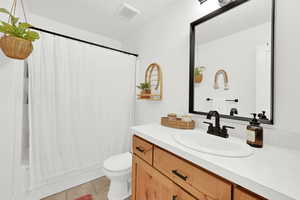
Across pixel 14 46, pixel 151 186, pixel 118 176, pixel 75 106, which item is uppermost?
pixel 14 46

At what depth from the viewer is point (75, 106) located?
5.24 ft

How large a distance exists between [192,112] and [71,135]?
4.95 feet

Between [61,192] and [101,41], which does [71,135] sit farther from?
[101,41]

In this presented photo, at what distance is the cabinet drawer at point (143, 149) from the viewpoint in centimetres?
Result: 99

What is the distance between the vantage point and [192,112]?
52.0 inches

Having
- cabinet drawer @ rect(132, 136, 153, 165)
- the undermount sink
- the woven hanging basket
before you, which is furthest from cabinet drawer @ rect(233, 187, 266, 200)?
the woven hanging basket

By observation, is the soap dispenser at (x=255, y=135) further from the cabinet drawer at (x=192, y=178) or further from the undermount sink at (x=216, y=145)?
the cabinet drawer at (x=192, y=178)

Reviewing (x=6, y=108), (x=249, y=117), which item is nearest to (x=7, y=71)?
(x=6, y=108)

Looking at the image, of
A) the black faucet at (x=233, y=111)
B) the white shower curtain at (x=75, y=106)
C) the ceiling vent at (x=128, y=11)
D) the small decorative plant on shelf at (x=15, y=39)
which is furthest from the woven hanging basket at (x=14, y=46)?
the black faucet at (x=233, y=111)

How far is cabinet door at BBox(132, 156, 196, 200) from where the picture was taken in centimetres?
77

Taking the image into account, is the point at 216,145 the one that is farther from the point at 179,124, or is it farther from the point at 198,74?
the point at 198,74

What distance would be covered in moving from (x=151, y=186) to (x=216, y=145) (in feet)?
1.93

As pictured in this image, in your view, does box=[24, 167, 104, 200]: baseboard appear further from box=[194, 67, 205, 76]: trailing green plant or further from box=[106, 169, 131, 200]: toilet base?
box=[194, 67, 205, 76]: trailing green plant

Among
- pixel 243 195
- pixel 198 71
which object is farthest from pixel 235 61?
pixel 243 195
